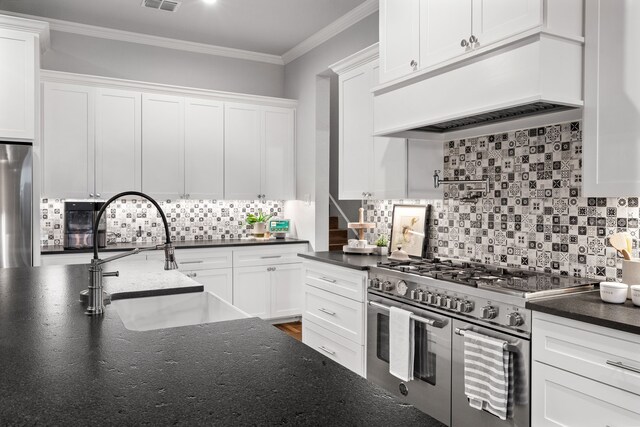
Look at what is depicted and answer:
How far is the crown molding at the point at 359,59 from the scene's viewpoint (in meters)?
3.64

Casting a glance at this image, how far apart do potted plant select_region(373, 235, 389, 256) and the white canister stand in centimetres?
184

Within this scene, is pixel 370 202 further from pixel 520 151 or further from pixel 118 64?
pixel 118 64

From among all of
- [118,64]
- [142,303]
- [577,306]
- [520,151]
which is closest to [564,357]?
[577,306]

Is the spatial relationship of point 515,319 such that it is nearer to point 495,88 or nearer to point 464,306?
point 464,306

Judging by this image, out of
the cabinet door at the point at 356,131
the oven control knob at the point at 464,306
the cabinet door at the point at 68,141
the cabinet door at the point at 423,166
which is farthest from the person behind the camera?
the cabinet door at the point at 68,141

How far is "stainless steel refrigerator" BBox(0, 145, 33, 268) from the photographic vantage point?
379 centimetres

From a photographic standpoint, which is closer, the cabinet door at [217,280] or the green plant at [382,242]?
the green plant at [382,242]

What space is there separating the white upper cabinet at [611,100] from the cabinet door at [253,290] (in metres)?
3.58

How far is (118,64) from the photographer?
505cm

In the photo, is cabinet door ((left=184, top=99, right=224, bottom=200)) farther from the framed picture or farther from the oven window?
the oven window

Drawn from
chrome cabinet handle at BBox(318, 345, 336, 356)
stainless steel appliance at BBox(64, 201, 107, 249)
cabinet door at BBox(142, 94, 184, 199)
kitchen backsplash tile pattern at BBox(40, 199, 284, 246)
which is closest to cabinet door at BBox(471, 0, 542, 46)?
chrome cabinet handle at BBox(318, 345, 336, 356)

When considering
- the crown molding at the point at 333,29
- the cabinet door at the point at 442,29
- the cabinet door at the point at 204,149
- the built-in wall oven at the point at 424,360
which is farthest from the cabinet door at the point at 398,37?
the cabinet door at the point at 204,149

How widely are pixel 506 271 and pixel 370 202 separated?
178 centimetres

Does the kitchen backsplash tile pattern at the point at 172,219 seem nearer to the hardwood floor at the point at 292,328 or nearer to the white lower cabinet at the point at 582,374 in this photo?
the hardwood floor at the point at 292,328
